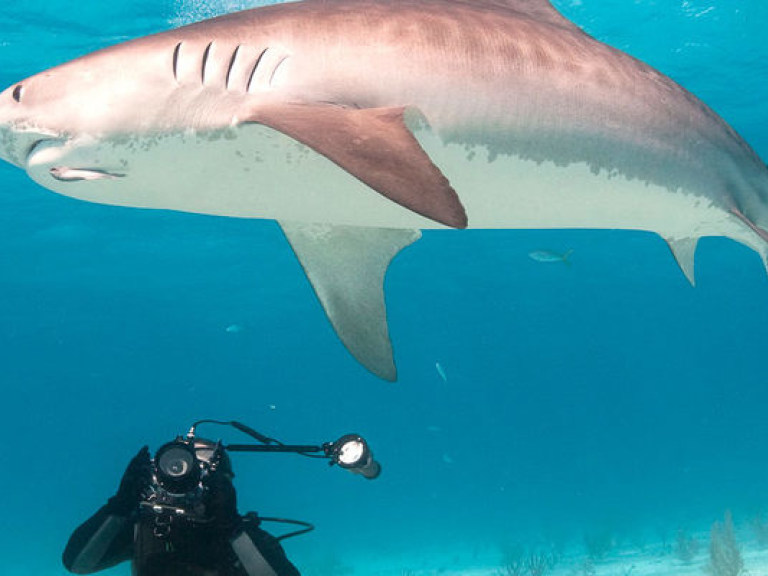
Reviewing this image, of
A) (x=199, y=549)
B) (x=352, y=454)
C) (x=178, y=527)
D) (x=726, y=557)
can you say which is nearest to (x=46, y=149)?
(x=178, y=527)

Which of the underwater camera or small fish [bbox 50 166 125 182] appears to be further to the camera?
the underwater camera

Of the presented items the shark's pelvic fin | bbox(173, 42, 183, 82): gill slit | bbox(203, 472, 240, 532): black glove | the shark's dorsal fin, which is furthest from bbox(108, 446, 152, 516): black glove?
the shark's pelvic fin

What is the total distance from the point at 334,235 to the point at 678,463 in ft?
362

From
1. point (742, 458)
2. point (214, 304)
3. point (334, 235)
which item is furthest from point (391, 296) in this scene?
point (742, 458)

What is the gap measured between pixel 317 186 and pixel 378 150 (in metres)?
0.80

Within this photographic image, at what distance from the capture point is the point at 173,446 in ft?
10.2

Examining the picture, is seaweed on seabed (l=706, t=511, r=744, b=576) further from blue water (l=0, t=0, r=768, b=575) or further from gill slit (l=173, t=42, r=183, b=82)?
gill slit (l=173, t=42, r=183, b=82)

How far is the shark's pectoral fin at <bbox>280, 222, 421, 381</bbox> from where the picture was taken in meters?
3.81

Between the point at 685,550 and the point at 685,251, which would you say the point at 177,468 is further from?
the point at 685,550

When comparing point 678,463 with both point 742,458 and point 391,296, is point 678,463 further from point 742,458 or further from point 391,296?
point 391,296

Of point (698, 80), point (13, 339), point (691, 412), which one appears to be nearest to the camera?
point (698, 80)

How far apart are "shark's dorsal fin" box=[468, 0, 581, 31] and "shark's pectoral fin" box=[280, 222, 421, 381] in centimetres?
128

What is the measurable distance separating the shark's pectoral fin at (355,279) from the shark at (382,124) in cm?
54

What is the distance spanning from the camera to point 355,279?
12.8ft
